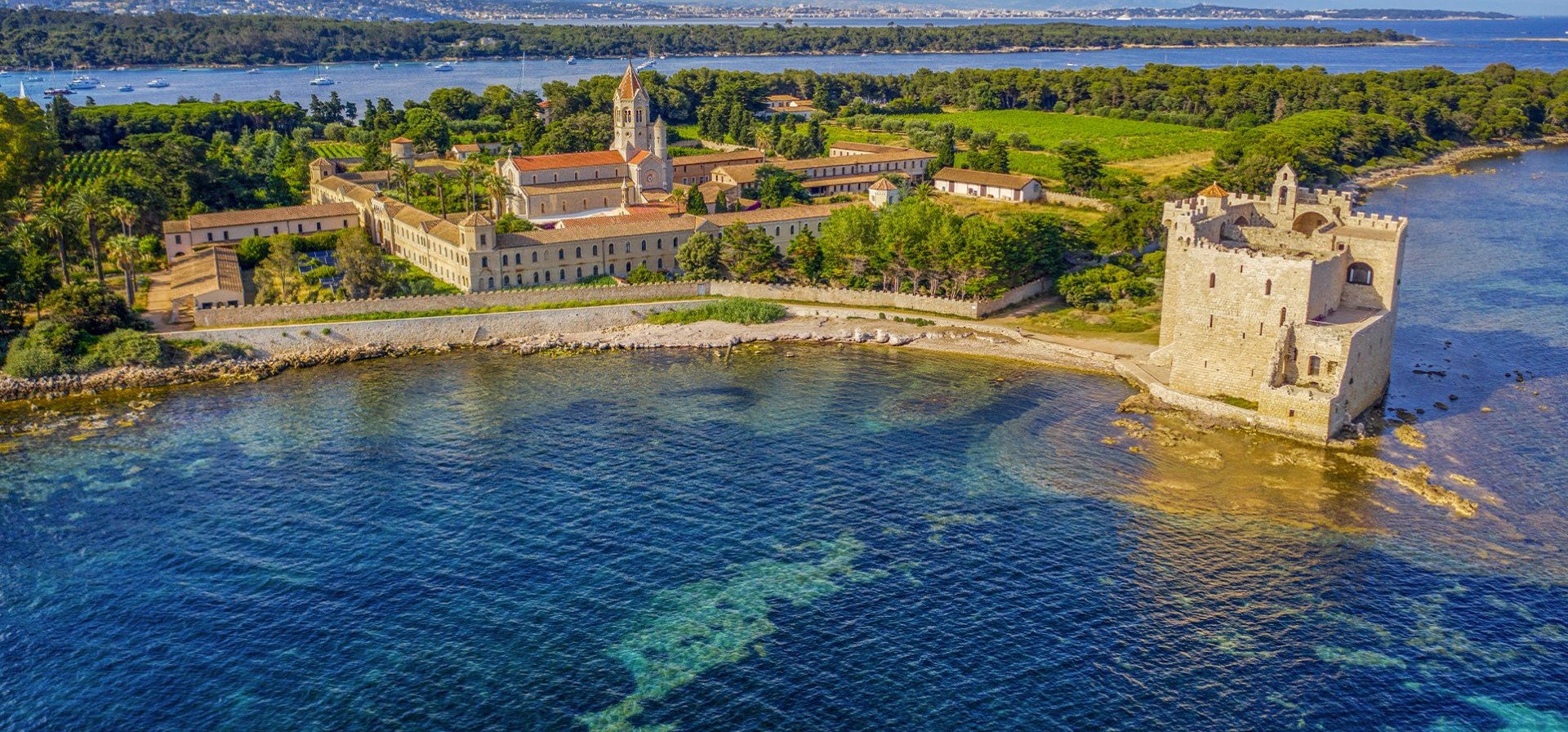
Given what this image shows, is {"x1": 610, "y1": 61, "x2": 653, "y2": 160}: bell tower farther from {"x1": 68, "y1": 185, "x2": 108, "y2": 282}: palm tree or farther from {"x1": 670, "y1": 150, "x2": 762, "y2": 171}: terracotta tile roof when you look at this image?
{"x1": 68, "y1": 185, "x2": 108, "y2": 282}: palm tree

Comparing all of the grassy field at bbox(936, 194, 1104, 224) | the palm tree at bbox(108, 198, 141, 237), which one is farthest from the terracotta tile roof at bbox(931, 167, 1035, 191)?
the palm tree at bbox(108, 198, 141, 237)

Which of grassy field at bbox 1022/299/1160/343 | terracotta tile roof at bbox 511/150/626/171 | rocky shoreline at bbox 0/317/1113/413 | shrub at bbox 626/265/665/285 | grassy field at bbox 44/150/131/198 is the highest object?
terracotta tile roof at bbox 511/150/626/171

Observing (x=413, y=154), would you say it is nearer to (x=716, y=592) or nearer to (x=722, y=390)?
(x=722, y=390)

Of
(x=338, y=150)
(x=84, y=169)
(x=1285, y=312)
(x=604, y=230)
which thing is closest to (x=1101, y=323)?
(x=1285, y=312)

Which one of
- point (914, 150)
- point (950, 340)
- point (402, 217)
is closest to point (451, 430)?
point (950, 340)

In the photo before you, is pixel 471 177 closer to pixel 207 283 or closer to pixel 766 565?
pixel 207 283

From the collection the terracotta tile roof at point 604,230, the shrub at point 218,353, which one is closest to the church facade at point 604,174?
the terracotta tile roof at point 604,230
